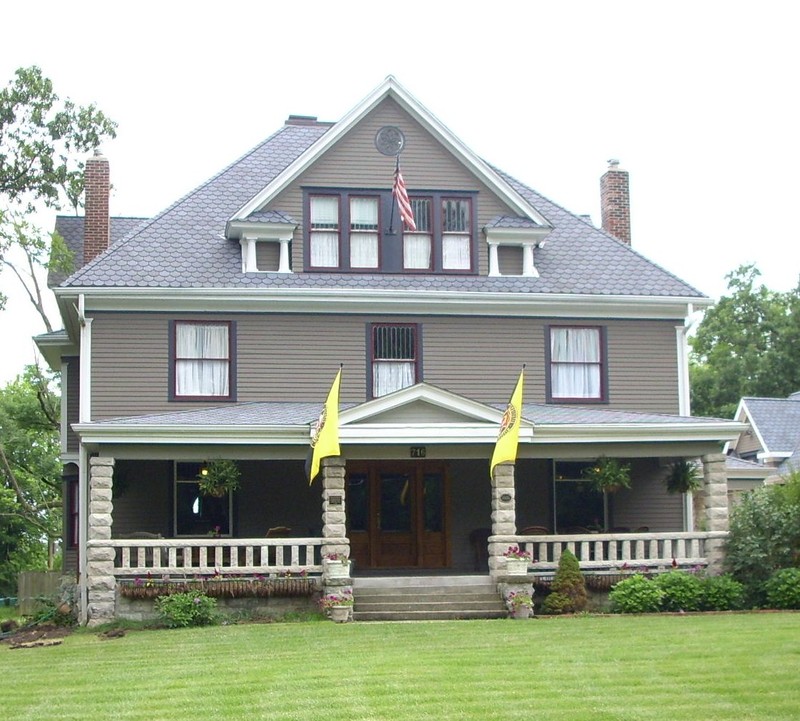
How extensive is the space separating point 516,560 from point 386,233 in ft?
25.6

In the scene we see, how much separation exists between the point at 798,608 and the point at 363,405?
8144mm

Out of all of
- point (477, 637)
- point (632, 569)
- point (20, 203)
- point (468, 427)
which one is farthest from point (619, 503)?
point (20, 203)

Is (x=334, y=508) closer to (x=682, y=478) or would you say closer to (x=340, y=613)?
(x=340, y=613)

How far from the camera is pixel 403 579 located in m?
23.0

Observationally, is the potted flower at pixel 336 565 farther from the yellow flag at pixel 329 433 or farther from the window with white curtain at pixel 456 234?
the window with white curtain at pixel 456 234

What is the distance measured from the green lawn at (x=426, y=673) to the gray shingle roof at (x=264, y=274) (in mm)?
8104

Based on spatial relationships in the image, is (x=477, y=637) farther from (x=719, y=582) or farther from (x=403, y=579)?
(x=719, y=582)

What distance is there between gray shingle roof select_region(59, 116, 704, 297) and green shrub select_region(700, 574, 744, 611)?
22.7ft

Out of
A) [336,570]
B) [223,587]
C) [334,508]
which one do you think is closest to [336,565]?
[336,570]

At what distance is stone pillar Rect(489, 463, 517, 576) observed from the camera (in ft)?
75.1

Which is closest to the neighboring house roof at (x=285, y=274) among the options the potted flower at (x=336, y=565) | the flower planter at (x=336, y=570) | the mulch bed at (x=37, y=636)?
the potted flower at (x=336, y=565)

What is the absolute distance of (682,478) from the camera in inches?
1014

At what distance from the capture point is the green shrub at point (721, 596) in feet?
73.1

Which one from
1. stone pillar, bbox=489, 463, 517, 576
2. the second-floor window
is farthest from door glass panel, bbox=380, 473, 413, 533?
the second-floor window
